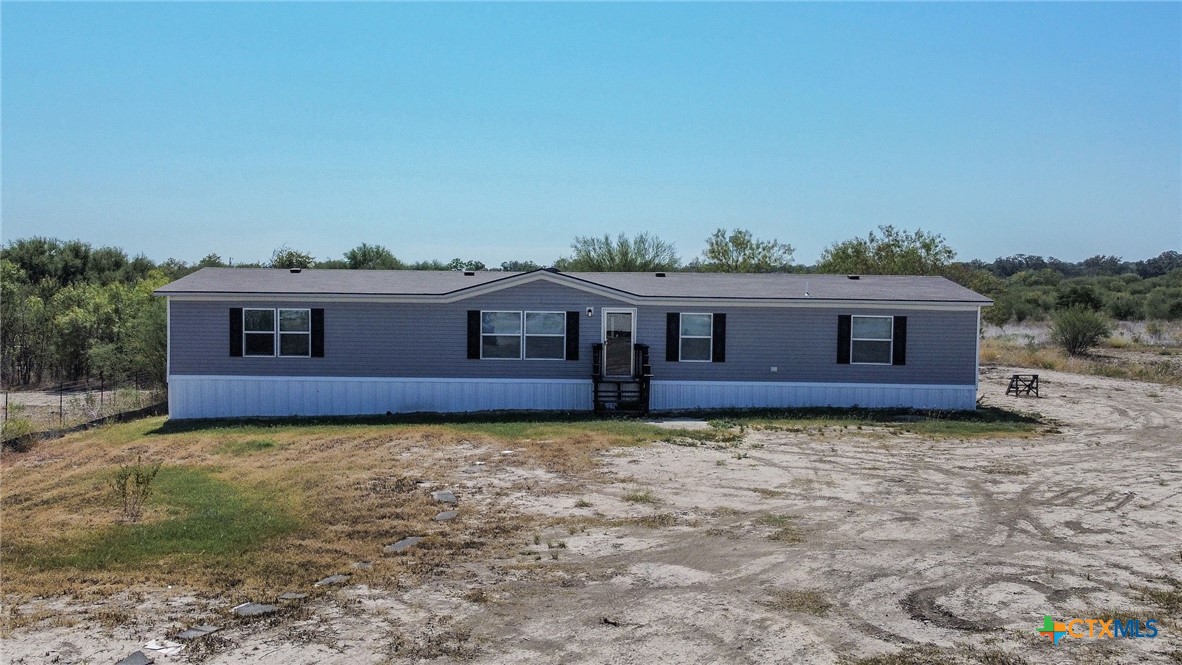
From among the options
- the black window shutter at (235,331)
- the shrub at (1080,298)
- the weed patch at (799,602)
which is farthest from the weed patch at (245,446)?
the shrub at (1080,298)

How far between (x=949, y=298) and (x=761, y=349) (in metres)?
4.32

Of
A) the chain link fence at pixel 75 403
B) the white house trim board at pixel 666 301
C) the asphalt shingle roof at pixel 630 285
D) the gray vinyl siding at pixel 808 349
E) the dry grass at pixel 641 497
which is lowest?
the chain link fence at pixel 75 403

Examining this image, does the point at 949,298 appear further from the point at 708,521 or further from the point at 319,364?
the point at 319,364

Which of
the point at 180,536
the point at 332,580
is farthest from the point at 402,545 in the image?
the point at 180,536

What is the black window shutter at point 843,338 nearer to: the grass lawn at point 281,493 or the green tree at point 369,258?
the grass lawn at point 281,493

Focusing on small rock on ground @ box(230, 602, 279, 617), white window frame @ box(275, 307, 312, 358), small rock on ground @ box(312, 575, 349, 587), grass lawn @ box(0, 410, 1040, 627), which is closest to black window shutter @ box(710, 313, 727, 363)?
grass lawn @ box(0, 410, 1040, 627)

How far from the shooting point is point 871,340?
20719 mm

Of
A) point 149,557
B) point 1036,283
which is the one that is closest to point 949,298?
point 149,557

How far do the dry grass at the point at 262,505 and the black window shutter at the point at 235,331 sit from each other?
9.10ft

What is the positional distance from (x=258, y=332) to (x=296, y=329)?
33.5 inches

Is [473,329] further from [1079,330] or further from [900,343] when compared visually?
[1079,330]

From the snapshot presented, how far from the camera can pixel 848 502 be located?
11711 mm

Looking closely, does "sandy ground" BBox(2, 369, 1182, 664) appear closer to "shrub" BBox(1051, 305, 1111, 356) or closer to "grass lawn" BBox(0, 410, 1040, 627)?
"grass lawn" BBox(0, 410, 1040, 627)

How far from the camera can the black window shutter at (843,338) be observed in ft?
67.6
